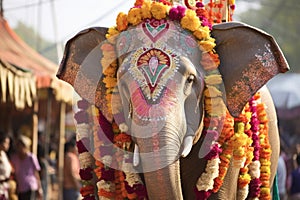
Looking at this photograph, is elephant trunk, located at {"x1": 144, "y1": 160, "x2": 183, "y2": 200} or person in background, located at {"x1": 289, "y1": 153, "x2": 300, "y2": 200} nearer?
elephant trunk, located at {"x1": 144, "y1": 160, "x2": 183, "y2": 200}

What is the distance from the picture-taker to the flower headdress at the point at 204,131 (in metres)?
6.09

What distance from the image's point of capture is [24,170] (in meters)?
12.1

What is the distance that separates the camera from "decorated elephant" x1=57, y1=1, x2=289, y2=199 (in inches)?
225

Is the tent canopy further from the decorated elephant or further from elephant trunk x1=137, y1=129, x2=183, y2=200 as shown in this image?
elephant trunk x1=137, y1=129, x2=183, y2=200

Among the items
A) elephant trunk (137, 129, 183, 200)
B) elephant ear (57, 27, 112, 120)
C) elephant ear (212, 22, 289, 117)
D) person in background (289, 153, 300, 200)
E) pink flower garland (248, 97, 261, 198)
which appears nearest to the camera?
elephant trunk (137, 129, 183, 200)

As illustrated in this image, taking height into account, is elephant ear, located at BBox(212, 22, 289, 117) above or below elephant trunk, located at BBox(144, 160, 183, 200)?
above

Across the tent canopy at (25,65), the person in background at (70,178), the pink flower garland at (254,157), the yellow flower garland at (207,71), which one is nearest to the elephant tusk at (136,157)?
the yellow flower garland at (207,71)

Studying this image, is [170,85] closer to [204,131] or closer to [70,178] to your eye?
[204,131]

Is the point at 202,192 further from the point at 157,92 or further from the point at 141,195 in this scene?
the point at 157,92

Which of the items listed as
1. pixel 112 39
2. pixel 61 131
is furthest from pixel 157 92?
pixel 61 131

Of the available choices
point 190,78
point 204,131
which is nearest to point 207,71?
point 190,78

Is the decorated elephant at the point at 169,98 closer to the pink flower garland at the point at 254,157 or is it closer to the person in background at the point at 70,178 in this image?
the pink flower garland at the point at 254,157

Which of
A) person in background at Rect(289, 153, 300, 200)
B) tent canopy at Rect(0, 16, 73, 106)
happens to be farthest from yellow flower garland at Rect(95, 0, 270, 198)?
person in background at Rect(289, 153, 300, 200)

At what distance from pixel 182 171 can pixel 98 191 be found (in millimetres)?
660
